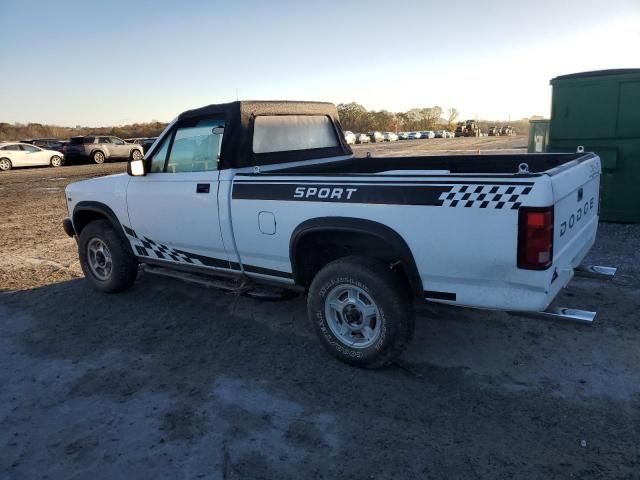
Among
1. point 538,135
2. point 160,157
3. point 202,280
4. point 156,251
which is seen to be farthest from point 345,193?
point 538,135

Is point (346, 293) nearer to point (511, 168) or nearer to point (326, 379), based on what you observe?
point (326, 379)

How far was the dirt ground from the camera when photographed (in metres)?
2.68

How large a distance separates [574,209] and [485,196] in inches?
35.7

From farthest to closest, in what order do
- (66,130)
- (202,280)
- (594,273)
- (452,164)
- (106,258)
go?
(66,130) < (106,258) < (452,164) < (202,280) < (594,273)

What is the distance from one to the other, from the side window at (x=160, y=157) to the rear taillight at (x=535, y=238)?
10.9ft

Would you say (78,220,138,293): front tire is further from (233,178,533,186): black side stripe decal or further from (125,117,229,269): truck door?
(233,178,533,186): black side stripe decal

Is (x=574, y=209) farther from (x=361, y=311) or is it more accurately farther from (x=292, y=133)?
(x=292, y=133)

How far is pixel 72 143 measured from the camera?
87.3 feet

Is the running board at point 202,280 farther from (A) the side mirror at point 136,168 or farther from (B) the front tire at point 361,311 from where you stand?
(A) the side mirror at point 136,168

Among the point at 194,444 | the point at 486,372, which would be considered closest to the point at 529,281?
the point at 486,372

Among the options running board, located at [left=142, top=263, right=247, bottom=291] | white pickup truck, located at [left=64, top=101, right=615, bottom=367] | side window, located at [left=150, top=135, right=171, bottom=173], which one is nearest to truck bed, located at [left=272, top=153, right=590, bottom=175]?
A: white pickup truck, located at [left=64, top=101, right=615, bottom=367]

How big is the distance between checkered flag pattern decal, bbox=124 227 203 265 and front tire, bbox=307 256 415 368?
1.48 metres

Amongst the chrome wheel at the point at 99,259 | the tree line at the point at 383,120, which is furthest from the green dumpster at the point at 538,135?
the tree line at the point at 383,120

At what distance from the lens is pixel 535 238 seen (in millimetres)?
2744
